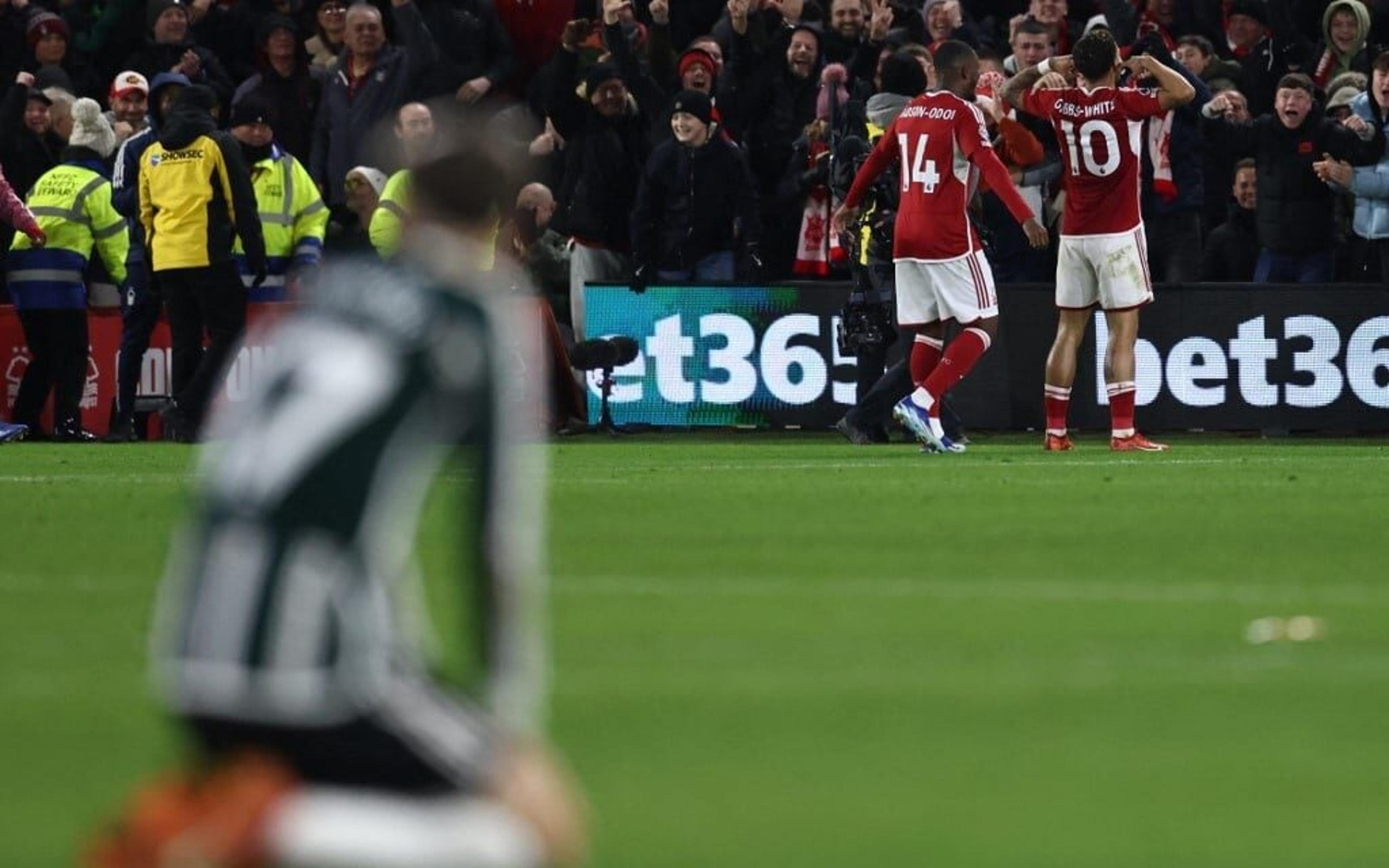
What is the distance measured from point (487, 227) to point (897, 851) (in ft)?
5.90

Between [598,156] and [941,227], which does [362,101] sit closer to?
[598,156]

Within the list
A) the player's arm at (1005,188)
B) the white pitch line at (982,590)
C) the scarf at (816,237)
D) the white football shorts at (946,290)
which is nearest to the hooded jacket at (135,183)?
the scarf at (816,237)

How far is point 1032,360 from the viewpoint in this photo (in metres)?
22.2

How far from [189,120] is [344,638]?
1733 cm

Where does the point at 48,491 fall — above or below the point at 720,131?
below

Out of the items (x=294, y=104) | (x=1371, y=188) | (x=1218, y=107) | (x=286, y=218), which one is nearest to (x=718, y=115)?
(x=286, y=218)

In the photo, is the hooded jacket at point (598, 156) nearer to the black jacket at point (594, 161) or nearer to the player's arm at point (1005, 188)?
the black jacket at point (594, 161)

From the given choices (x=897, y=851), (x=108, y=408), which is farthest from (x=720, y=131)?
(x=897, y=851)

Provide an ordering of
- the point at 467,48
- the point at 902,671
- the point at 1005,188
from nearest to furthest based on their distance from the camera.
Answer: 1. the point at 902,671
2. the point at 1005,188
3. the point at 467,48

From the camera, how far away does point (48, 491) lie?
16.0m

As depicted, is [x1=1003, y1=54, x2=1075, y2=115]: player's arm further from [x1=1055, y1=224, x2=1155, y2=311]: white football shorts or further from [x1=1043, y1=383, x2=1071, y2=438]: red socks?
[x1=1043, y1=383, x2=1071, y2=438]: red socks

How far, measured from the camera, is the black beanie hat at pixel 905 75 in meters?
20.2

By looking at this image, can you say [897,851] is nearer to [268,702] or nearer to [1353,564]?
[268,702]

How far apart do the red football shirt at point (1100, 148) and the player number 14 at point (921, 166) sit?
0.77 m
